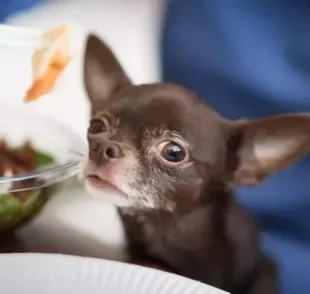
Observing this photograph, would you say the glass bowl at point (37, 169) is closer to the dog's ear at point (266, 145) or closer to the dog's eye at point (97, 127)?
the dog's eye at point (97, 127)

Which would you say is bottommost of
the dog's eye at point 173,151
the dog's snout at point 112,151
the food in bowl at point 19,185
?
the food in bowl at point 19,185

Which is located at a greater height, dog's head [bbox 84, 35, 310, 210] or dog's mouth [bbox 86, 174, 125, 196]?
dog's head [bbox 84, 35, 310, 210]

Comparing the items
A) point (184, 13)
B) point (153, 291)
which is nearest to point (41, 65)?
point (184, 13)

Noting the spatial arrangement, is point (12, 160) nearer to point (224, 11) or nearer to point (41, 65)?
point (41, 65)

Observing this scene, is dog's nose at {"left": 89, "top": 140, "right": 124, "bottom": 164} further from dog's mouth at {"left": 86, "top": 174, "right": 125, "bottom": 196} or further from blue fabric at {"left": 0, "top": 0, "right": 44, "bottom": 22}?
blue fabric at {"left": 0, "top": 0, "right": 44, "bottom": 22}

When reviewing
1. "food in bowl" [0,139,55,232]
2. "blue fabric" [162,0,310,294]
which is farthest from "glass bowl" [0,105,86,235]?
"blue fabric" [162,0,310,294]

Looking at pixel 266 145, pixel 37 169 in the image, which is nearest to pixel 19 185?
pixel 37 169

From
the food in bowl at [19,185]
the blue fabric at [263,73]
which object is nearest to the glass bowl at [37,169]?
the food in bowl at [19,185]

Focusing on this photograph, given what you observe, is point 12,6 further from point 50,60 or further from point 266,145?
point 266,145
